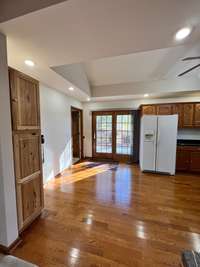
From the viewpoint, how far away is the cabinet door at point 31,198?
5.96ft

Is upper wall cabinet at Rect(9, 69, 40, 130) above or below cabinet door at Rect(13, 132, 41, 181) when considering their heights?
above

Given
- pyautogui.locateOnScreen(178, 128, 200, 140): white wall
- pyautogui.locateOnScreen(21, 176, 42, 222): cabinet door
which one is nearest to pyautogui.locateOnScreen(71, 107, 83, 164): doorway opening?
pyautogui.locateOnScreen(21, 176, 42, 222): cabinet door

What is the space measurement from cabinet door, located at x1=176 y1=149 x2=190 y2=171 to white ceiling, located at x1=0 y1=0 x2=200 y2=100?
10.5 feet

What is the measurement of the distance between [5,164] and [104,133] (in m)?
4.19

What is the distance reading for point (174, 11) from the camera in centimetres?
121

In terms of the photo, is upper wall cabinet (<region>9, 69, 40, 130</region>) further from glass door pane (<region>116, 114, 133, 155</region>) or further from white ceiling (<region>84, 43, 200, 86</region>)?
glass door pane (<region>116, 114, 133, 155</region>)

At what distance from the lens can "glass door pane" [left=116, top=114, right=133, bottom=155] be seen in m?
5.19

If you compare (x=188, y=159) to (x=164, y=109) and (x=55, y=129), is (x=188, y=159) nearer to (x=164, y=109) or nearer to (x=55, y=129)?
(x=164, y=109)

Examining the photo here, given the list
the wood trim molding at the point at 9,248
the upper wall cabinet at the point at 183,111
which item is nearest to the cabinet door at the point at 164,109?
the upper wall cabinet at the point at 183,111

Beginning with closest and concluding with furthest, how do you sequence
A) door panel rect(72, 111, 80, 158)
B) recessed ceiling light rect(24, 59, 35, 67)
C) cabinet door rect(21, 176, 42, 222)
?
cabinet door rect(21, 176, 42, 222) < recessed ceiling light rect(24, 59, 35, 67) < door panel rect(72, 111, 80, 158)

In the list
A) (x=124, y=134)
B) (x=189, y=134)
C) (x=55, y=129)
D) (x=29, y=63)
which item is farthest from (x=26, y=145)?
Result: (x=189, y=134)

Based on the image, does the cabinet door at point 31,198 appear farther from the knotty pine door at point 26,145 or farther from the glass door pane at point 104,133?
the glass door pane at point 104,133

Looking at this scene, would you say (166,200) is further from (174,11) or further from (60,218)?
(174,11)

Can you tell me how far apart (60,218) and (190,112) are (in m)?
4.40
